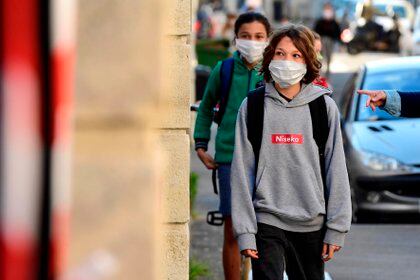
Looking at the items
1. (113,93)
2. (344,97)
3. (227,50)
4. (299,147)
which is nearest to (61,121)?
(113,93)

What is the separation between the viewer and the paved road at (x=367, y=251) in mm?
8789

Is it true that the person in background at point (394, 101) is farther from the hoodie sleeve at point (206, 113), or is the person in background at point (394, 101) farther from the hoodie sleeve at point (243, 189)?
the hoodie sleeve at point (206, 113)

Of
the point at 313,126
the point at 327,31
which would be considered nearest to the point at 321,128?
the point at 313,126

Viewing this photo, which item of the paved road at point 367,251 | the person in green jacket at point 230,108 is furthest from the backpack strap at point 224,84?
the paved road at point 367,251

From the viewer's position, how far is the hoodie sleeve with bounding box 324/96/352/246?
5531mm

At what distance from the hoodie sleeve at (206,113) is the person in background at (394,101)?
66.2 inches

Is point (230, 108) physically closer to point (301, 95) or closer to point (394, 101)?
point (301, 95)

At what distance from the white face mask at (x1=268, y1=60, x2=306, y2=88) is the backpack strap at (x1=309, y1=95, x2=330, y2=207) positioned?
0.48 ft

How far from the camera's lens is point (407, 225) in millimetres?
11055

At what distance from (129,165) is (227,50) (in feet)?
72.6

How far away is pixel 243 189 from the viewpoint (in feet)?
18.2

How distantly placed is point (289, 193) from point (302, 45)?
2.21 feet

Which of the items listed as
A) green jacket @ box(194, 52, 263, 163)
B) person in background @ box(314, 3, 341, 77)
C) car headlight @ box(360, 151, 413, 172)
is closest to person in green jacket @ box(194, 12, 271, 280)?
green jacket @ box(194, 52, 263, 163)

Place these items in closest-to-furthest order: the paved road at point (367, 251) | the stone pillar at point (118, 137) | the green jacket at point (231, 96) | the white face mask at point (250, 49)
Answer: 1. the stone pillar at point (118, 137)
2. the green jacket at point (231, 96)
3. the white face mask at point (250, 49)
4. the paved road at point (367, 251)
